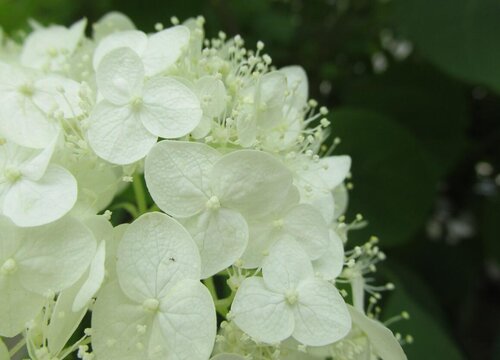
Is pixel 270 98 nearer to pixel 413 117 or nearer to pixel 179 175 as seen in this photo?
pixel 179 175

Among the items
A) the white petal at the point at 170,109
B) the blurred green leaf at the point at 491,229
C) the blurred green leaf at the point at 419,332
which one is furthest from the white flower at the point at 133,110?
the blurred green leaf at the point at 491,229

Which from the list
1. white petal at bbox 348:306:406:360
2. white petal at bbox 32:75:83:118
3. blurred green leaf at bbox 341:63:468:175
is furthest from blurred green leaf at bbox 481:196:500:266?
white petal at bbox 32:75:83:118

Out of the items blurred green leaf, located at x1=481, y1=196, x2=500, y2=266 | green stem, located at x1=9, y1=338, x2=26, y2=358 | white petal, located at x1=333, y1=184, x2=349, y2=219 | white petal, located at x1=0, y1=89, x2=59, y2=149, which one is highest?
white petal, located at x1=0, y1=89, x2=59, y2=149

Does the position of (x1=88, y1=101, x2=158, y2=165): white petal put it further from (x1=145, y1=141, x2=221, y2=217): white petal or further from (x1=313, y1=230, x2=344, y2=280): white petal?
(x1=313, y1=230, x2=344, y2=280): white petal

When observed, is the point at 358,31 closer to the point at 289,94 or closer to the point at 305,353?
the point at 289,94

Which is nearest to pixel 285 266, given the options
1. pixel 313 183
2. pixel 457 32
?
pixel 313 183

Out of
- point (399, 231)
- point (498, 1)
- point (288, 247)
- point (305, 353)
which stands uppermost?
point (498, 1)

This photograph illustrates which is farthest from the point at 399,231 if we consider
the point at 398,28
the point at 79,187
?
the point at 79,187
